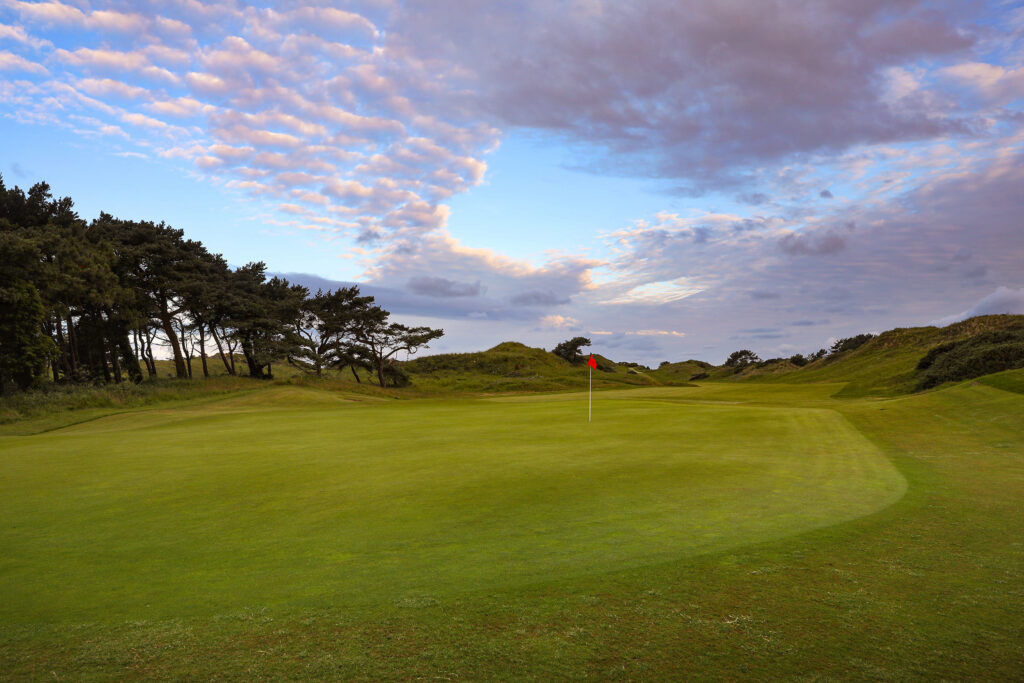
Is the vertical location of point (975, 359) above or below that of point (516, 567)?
above

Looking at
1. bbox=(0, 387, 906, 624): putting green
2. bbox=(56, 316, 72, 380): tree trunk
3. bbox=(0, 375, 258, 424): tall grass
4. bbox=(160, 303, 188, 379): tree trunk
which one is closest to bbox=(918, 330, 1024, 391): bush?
bbox=(0, 387, 906, 624): putting green

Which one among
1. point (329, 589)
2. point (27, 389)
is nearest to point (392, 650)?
point (329, 589)

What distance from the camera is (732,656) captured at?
3938mm

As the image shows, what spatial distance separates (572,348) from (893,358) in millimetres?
51293

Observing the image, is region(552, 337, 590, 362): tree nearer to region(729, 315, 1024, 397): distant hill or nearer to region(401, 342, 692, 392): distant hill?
region(401, 342, 692, 392): distant hill

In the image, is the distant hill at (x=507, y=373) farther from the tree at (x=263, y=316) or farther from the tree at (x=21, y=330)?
the tree at (x=21, y=330)

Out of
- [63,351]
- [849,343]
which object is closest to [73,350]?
[63,351]

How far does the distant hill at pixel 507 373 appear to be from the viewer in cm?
6775

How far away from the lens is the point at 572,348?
102 metres

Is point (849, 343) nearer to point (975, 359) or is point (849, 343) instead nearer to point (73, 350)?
point (975, 359)

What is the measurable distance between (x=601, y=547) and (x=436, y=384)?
62569 mm

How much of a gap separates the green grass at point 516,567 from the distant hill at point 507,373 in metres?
53.7

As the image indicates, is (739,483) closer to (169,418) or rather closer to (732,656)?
(732,656)

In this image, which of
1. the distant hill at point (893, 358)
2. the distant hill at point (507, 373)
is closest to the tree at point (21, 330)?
the distant hill at point (507, 373)
